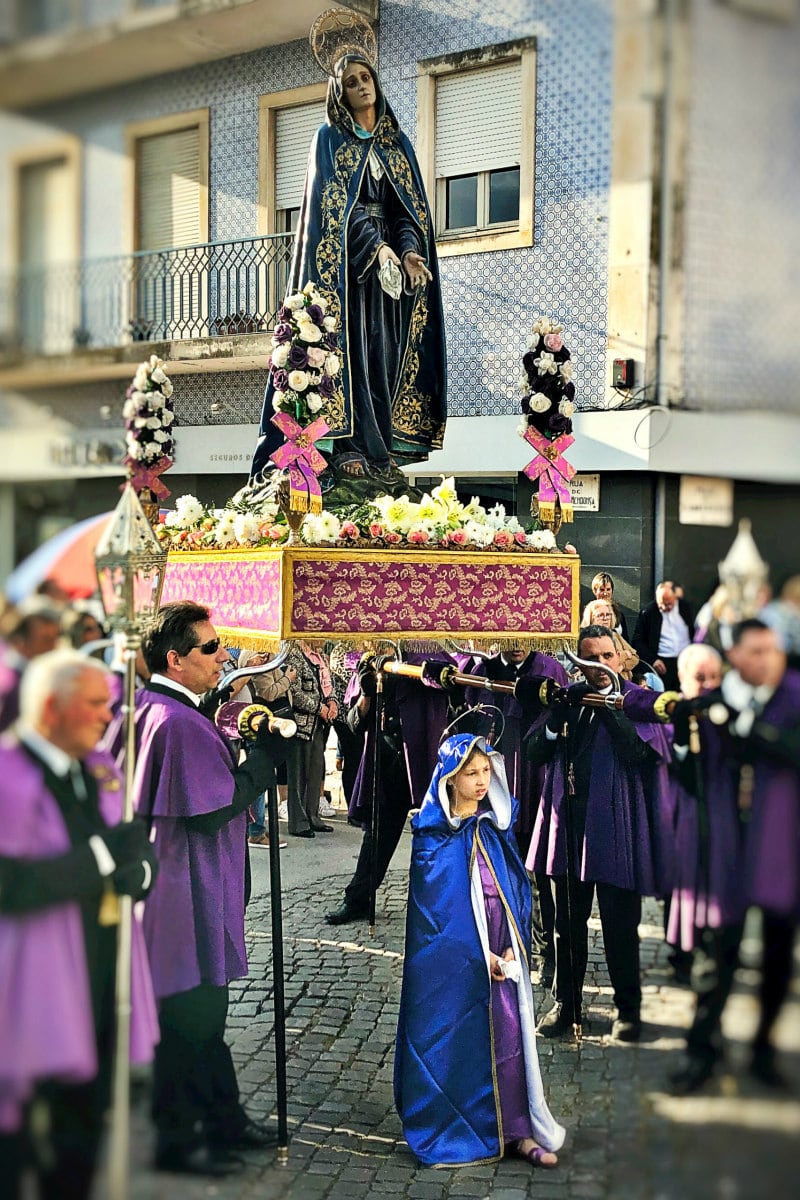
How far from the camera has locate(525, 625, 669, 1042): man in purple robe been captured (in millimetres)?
4387

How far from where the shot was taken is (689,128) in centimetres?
338

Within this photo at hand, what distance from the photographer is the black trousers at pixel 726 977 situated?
2.84 m

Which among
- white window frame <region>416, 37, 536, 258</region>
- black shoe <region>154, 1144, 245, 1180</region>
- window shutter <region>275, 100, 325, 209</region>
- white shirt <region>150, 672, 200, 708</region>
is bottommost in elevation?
black shoe <region>154, 1144, 245, 1180</region>

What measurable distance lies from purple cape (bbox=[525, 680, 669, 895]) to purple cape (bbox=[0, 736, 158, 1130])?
74.9 inches

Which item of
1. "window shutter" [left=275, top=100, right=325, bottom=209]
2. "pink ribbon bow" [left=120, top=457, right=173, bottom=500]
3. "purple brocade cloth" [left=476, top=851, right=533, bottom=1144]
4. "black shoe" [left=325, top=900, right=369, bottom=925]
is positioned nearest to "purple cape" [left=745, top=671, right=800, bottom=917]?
"purple brocade cloth" [left=476, top=851, right=533, bottom=1144]

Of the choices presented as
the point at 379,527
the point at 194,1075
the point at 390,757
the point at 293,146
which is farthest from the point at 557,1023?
the point at 293,146

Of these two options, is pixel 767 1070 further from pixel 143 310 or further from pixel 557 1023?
pixel 143 310

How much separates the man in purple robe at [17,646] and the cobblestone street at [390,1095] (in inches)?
45.0

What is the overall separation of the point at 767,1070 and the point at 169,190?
333 centimetres

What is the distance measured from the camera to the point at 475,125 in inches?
268

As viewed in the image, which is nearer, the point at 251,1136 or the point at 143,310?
the point at 143,310

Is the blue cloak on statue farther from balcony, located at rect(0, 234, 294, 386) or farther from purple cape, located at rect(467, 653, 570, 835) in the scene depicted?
purple cape, located at rect(467, 653, 570, 835)

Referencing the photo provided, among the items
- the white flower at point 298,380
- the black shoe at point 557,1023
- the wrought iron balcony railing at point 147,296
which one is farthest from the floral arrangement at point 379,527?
the black shoe at point 557,1023

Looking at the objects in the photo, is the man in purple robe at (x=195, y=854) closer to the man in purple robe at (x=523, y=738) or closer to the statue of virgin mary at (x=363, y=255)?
the statue of virgin mary at (x=363, y=255)
